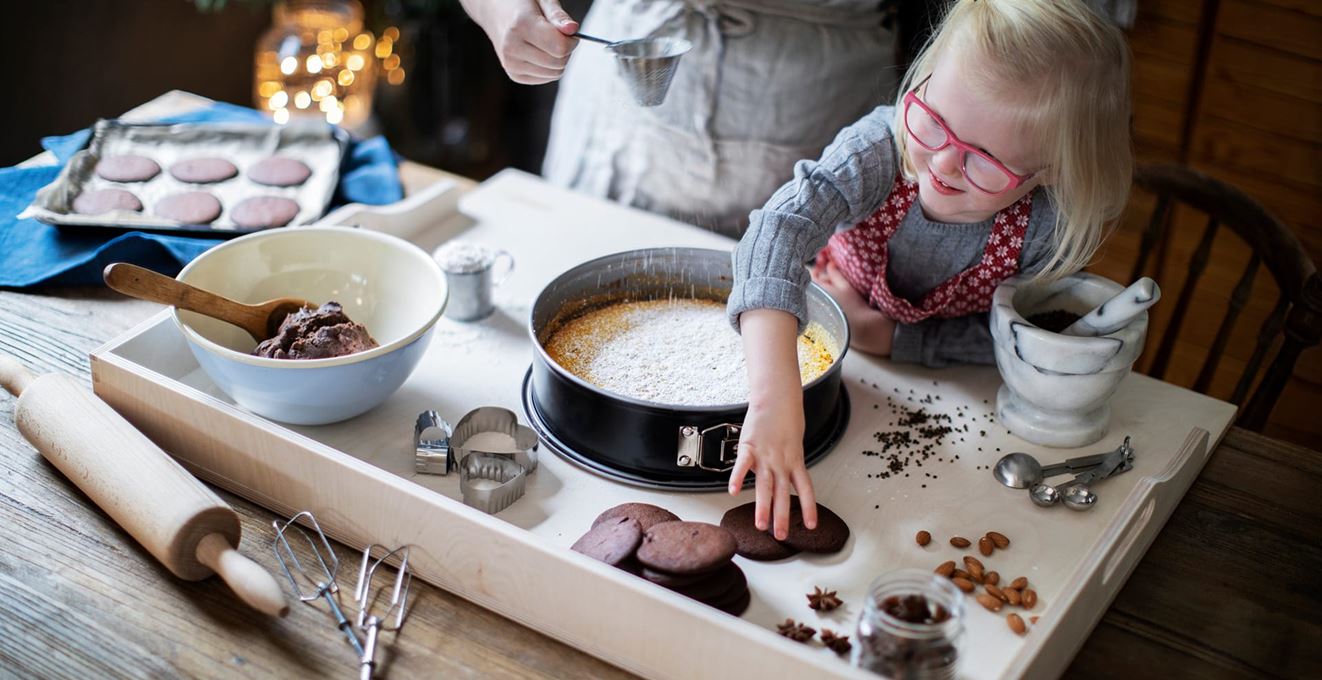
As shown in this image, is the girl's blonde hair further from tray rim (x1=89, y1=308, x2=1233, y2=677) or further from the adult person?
the adult person

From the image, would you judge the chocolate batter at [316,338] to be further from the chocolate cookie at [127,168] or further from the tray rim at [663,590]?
the chocolate cookie at [127,168]

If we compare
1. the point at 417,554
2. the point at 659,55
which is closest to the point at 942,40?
the point at 659,55

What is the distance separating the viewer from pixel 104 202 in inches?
63.9

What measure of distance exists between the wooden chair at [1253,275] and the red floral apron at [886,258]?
1.35 ft

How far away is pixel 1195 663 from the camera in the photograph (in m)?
1.05

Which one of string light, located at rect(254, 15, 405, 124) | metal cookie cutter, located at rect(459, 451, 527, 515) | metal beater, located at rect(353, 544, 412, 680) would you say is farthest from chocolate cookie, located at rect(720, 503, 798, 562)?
string light, located at rect(254, 15, 405, 124)

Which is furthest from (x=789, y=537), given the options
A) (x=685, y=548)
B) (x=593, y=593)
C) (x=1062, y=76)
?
(x=1062, y=76)

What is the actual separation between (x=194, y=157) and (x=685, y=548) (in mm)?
1195

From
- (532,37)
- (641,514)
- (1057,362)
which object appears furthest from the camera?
(532,37)

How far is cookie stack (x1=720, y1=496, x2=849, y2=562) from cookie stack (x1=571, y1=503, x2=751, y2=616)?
0.05 metres

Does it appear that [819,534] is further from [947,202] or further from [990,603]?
[947,202]

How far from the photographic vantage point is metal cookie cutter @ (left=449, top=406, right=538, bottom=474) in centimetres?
122

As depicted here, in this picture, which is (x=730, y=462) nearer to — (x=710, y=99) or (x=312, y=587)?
(x=312, y=587)

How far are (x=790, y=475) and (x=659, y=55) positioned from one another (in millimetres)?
590
